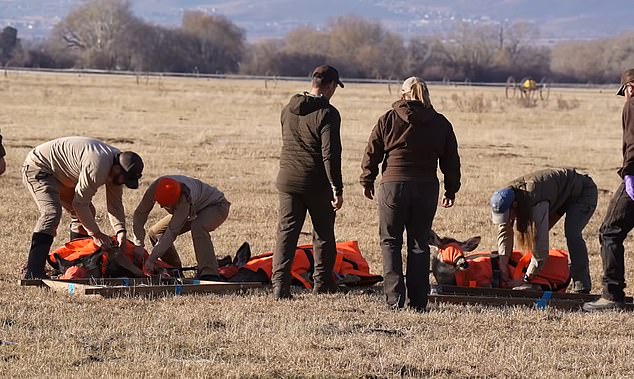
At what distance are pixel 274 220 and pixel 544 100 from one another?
123ft

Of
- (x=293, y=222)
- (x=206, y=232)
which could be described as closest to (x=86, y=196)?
(x=206, y=232)

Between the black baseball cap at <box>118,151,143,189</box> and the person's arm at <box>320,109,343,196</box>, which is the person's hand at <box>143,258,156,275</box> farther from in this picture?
the person's arm at <box>320,109,343,196</box>

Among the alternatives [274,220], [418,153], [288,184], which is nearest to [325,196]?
[288,184]

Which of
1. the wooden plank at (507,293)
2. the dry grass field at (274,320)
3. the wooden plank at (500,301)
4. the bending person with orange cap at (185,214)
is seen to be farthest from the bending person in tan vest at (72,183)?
the wooden plank at (507,293)

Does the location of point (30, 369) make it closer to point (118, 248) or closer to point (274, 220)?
point (118, 248)

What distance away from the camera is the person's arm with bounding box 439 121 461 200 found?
9117 millimetres

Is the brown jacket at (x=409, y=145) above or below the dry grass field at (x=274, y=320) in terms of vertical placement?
above

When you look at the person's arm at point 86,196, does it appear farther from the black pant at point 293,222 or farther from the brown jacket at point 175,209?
the black pant at point 293,222

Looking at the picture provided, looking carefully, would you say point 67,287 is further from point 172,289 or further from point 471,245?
point 471,245

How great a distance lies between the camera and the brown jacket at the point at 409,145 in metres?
8.95

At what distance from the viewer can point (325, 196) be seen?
959 cm

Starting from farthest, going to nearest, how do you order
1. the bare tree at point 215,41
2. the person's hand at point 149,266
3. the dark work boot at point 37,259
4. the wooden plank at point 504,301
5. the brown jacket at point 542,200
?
1. the bare tree at point 215,41
2. the person's hand at point 149,266
3. the dark work boot at point 37,259
4. the brown jacket at point 542,200
5. the wooden plank at point 504,301

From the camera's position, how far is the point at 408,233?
363 inches

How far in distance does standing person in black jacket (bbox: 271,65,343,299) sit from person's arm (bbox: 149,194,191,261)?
89 cm
